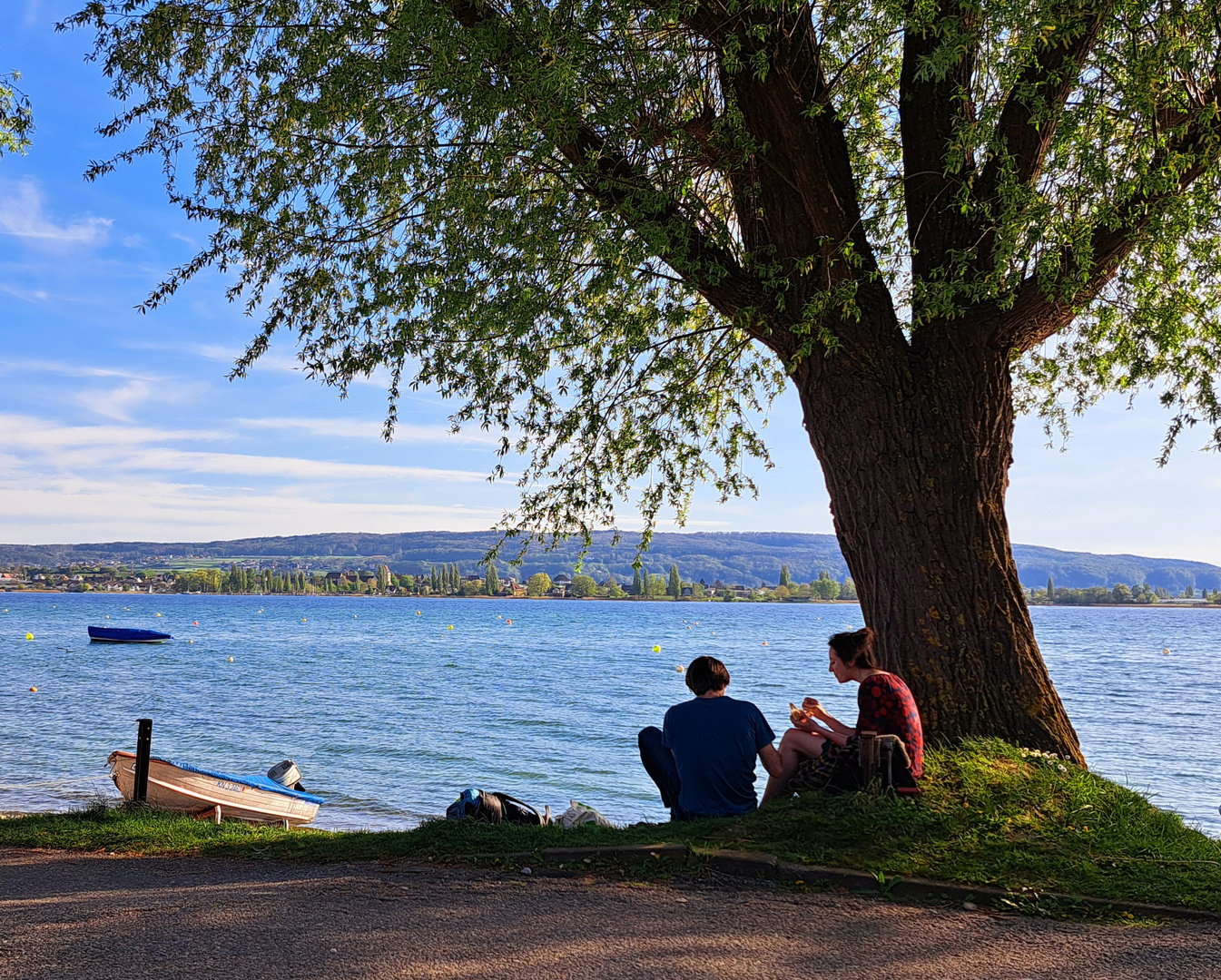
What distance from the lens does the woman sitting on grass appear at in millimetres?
6344

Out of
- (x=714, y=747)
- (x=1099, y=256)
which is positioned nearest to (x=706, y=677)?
(x=714, y=747)

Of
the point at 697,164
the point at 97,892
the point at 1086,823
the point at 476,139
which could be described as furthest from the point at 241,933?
the point at 697,164

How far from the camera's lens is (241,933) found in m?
4.64

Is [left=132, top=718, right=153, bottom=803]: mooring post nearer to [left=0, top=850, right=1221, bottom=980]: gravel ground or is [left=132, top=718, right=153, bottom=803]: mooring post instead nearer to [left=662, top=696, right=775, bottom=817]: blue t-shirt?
[left=0, top=850, right=1221, bottom=980]: gravel ground

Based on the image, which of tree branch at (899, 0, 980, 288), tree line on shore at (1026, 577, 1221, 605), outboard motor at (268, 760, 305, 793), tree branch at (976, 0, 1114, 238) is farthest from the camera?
tree line on shore at (1026, 577, 1221, 605)

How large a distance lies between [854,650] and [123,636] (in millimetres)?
69732

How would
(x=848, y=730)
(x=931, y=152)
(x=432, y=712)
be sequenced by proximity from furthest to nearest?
(x=432, y=712), (x=931, y=152), (x=848, y=730)

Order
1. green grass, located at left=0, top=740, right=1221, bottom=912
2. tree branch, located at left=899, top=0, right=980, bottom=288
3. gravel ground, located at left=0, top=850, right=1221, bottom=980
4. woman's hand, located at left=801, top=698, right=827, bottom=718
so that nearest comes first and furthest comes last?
gravel ground, located at left=0, top=850, right=1221, bottom=980
green grass, located at left=0, top=740, right=1221, bottom=912
woman's hand, located at left=801, top=698, right=827, bottom=718
tree branch, located at left=899, top=0, right=980, bottom=288

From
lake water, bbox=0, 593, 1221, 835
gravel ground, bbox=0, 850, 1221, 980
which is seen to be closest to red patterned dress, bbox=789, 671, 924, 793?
gravel ground, bbox=0, 850, 1221, 980

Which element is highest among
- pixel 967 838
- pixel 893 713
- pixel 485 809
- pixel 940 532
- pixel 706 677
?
pixel 940 532

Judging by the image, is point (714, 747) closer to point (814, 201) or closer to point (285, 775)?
point (814, 201)

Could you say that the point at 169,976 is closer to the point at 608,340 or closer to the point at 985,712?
the point at 985,712

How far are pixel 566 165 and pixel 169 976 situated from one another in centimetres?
639

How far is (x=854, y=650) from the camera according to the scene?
22.3 ft
